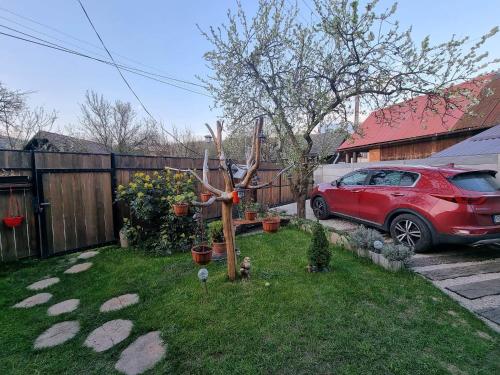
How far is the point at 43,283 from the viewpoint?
3520mm

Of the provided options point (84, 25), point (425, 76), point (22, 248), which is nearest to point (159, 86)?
point (84, 25)

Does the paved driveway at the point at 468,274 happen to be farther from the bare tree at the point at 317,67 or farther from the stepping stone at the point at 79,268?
the stepping stone at the point at 79,268

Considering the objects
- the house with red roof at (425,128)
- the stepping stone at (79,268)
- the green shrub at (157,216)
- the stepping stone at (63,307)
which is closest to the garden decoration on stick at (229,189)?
the green shrub at (157,216)

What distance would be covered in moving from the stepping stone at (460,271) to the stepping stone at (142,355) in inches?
135

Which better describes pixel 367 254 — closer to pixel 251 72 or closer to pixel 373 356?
pixel 373 356

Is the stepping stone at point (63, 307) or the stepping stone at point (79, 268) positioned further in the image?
the stepping stone at point (79, 268)

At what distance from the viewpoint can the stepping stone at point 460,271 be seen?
3428mm

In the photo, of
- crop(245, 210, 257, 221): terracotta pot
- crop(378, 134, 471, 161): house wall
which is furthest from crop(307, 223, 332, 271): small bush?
crop(378, 134, 471, 161): house wall

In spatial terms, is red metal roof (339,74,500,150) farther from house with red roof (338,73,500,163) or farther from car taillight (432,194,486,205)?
car taillight (432,194,486,205)

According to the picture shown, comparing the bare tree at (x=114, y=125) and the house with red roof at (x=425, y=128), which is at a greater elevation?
the bare tree at (x=114, y=125)

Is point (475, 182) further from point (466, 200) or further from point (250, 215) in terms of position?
point (250, 215)

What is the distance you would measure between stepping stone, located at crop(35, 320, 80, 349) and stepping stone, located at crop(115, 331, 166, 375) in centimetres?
71

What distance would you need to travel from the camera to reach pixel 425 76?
5074 millimetres

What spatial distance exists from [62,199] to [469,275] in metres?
6.39
